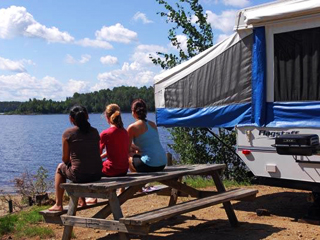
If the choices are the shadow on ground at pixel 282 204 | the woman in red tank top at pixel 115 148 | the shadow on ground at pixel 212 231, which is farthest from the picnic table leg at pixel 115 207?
the shadow on ground at pixel 282 204

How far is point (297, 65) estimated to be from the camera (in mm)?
6293

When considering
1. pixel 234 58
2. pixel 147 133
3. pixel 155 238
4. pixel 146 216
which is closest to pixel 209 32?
pixel 234 58

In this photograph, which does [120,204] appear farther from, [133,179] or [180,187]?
[180,187]

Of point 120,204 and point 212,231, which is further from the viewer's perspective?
point 212,231

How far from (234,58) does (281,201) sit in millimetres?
2379

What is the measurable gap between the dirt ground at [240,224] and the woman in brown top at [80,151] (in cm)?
108

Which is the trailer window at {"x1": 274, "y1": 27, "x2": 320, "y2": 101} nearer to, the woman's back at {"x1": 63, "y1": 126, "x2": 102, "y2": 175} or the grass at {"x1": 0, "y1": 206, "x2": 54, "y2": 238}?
the woman's back at {"x1": 63, "y1": 126, "x2": 102, "y2": 175}

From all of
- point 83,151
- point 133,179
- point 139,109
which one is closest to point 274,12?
point 139,109

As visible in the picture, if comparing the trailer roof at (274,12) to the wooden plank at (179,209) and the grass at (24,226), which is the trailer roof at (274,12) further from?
the grass at (24,226)

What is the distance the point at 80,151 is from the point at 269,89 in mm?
2669

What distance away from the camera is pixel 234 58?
6918 mm

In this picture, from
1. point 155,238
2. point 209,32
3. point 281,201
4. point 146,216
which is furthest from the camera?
point 209,32

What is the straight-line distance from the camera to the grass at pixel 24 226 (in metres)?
6.44

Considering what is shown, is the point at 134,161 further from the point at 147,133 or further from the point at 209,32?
the point at 209,32
